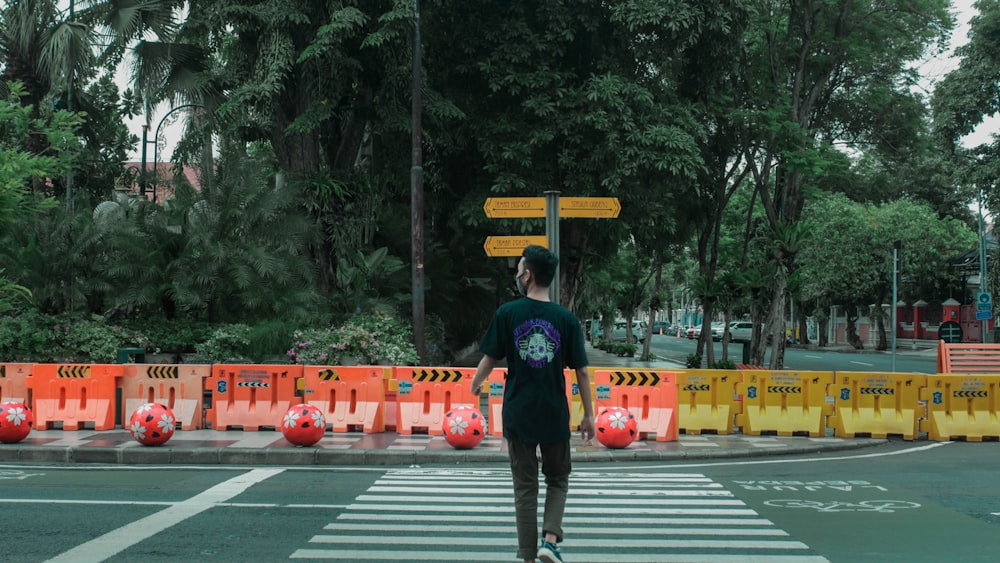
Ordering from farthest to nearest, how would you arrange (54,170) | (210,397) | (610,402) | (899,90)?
(899,90) < (54,170) < (210,397) < (610,402)

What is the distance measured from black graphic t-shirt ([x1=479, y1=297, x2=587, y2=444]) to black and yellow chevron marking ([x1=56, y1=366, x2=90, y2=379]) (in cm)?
961

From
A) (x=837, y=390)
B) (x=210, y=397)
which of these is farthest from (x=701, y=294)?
(x=210, y=397)

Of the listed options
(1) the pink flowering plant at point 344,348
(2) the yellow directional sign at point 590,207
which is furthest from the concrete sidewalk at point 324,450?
(1) the pink flowering plant at point 344,348

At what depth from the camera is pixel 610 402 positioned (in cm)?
1261

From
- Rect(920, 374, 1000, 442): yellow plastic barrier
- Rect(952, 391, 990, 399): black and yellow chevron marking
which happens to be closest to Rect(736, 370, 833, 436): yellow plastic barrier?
Rect(920, 374, 1000, 442): yellow plastic barrier

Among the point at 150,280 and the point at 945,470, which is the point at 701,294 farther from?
the point at 945,470

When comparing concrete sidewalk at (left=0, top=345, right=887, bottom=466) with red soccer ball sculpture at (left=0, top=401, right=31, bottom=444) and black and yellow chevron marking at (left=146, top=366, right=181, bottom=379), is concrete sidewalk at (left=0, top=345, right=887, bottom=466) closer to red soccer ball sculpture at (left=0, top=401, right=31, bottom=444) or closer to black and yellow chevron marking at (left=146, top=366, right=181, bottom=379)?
red soccer ball sculpture at (left=0, top=401, right=31, bottom=444)

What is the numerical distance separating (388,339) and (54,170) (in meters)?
6.64

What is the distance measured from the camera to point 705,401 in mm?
13344

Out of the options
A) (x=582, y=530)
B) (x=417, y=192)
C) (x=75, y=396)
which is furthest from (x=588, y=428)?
(x=417, y=192)

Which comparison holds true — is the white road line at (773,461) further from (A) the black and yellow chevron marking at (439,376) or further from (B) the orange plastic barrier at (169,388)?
(B) the orange plastic barrier at (169,388)

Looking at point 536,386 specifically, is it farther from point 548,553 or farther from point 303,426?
point 303,426

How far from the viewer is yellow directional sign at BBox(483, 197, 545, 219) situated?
43.3ft

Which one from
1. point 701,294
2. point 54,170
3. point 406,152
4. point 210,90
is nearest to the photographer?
point 54,170
